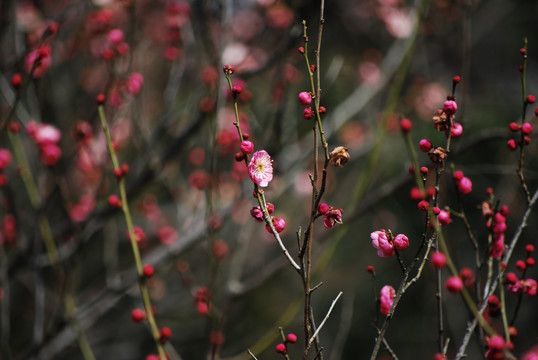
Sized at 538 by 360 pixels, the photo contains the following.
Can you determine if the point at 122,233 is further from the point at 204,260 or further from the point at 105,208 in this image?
the point at 105,208

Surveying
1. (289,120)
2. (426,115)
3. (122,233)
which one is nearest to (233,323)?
(122,233)

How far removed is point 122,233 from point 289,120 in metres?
2.17

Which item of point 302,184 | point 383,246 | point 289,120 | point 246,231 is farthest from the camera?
point 302,184

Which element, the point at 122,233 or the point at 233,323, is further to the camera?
the point at 233,323

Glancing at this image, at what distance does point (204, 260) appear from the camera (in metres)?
4.49

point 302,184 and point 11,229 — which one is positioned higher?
point 11,229

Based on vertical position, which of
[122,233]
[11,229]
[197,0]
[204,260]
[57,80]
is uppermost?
[197,0]

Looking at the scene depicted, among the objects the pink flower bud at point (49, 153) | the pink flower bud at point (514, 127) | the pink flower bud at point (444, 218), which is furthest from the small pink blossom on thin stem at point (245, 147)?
the pink flower bud at point (49, 153)

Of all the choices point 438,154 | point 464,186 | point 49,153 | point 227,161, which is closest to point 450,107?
point 438,154

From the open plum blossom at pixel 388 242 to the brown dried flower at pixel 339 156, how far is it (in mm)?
183

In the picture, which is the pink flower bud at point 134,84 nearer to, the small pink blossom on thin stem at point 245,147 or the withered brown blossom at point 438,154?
the small pink blossom on thin stem at point 245,147

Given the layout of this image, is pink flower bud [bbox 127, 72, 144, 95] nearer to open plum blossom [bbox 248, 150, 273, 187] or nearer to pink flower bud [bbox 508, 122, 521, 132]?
open plum blossom [bbox 248, 150, 273, 187]

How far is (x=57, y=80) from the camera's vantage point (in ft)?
9.95

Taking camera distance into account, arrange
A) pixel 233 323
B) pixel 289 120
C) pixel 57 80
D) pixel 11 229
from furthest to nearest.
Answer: pixel 233 323 < pixel 57 80 < pixel 289 120 < pixel 11 229
